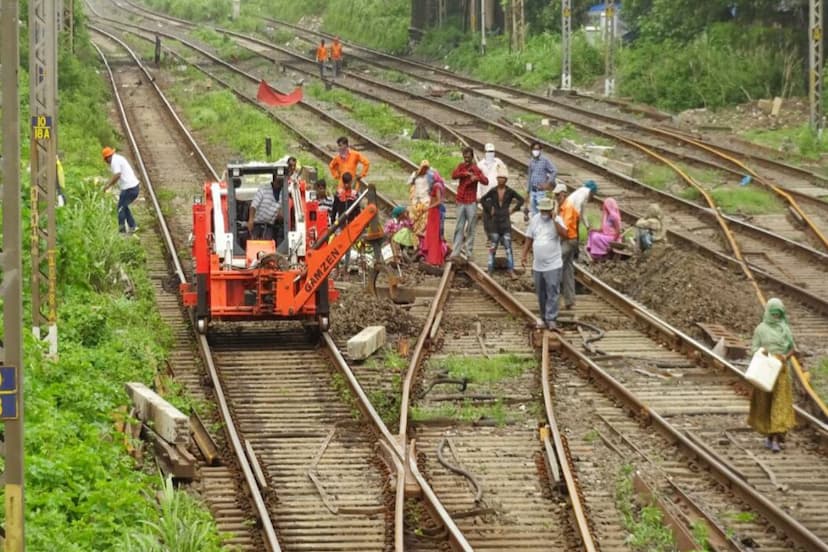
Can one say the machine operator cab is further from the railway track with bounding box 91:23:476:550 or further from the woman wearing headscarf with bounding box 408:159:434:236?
the woman wearing headscarf with bounding box 408:159:434:236

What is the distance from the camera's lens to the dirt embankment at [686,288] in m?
20.1

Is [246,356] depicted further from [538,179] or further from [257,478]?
[538,179]

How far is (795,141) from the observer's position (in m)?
36.8

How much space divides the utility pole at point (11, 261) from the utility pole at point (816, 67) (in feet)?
92.1

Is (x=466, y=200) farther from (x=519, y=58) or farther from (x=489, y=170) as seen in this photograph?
(x=519, y=58)

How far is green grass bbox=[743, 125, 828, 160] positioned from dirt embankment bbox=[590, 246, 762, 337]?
41.9 feet

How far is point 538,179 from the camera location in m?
22.9

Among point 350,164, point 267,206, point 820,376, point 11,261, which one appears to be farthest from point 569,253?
point 11,261

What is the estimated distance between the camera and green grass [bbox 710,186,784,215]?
28.5 metres

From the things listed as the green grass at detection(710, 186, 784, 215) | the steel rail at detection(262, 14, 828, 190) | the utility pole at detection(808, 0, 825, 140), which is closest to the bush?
the steel rail at detection(262, 14, 828, 190)

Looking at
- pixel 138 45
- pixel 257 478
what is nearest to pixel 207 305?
pixel 257 478

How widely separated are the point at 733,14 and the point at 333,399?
121ft

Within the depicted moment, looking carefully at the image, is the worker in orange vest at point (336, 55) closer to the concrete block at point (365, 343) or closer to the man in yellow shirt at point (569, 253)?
the man in yellow shirt at point (569, 253)

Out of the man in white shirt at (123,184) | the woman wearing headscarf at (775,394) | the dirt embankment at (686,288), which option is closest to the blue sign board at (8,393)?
the woman wearing headscarf at (775,394)
